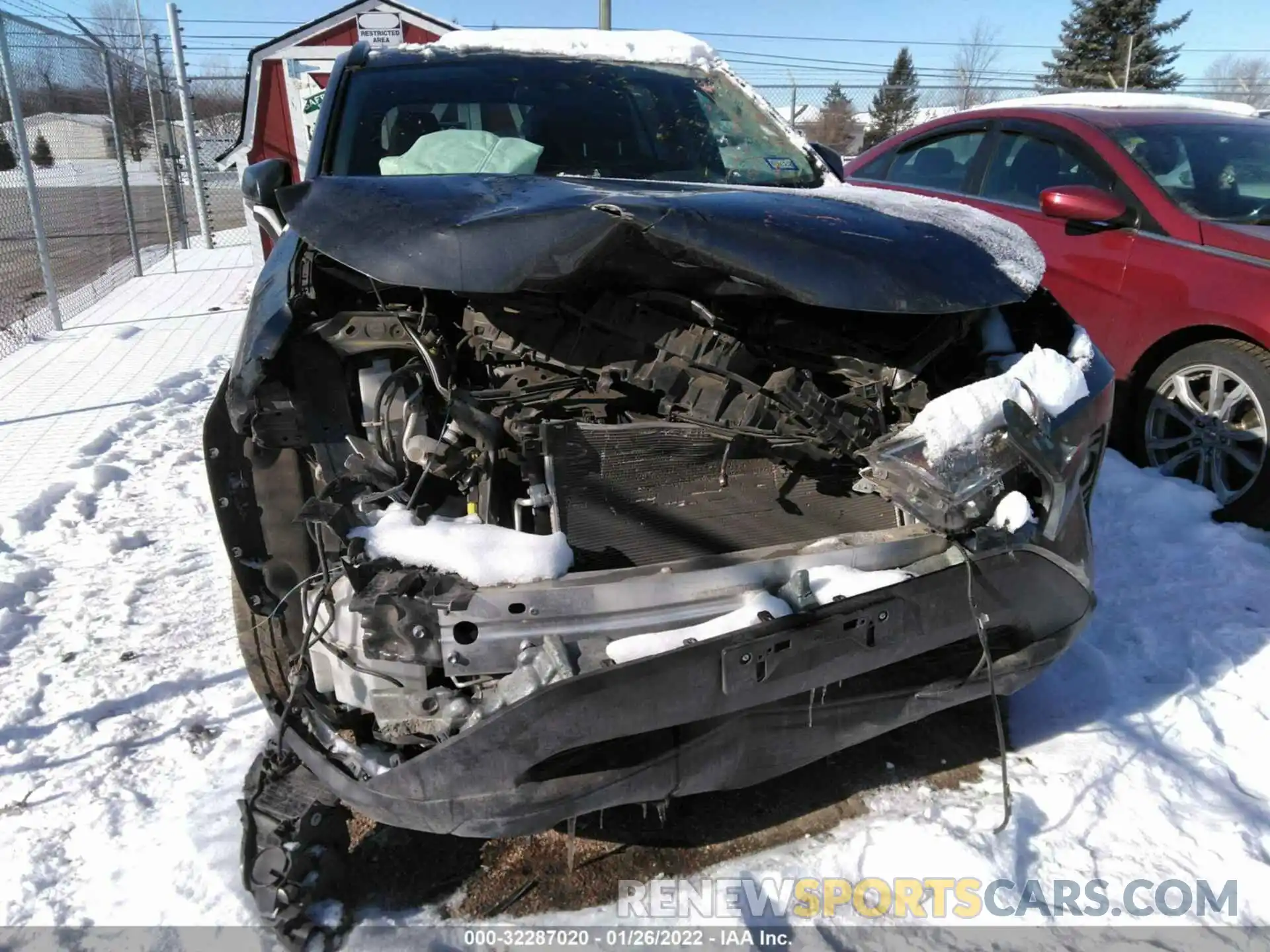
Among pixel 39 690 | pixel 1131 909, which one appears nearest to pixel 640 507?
pixel 1131 909

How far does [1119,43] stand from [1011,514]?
34406 millimetres

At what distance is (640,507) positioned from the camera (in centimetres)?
221

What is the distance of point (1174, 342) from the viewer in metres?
4.04

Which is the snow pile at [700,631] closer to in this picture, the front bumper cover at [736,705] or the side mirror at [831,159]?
→ the front bumper cover at [736,705]

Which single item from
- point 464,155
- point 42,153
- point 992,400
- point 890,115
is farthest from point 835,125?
point 992,400

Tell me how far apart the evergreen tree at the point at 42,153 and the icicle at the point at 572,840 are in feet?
34.1

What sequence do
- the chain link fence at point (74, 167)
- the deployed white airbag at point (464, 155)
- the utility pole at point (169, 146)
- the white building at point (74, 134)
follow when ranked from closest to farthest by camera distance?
the deployed white airbag at point (464, 155), the chain link fence at point (74, 167), the white building at point (74, 134), the utility pole at point (169, 146)

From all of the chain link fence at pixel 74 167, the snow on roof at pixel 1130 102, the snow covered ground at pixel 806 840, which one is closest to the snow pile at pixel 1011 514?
the snow covered ground at pixel 806 840

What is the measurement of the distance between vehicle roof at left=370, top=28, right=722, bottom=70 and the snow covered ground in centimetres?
238

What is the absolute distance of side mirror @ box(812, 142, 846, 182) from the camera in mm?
3777

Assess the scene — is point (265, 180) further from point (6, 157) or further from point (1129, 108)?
point (6, 157)

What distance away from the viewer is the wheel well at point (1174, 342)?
151 inches

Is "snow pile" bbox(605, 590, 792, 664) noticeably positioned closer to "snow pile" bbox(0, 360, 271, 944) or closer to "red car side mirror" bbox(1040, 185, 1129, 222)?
"snow pile" bbox(0, 360, 271, 944)

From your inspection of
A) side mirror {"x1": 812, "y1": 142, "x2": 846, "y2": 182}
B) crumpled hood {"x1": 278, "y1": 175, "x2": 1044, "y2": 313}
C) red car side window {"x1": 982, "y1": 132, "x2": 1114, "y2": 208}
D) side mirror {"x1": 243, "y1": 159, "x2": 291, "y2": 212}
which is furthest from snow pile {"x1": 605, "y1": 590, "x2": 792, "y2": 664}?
red car side window {"x1": 982, "y1": 132, "x2": 1114, "y2": 208}
